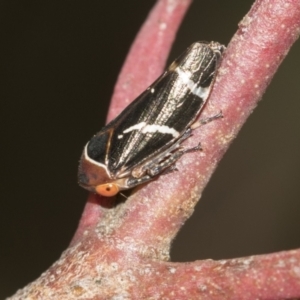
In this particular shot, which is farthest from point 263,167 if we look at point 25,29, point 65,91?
point 25,29

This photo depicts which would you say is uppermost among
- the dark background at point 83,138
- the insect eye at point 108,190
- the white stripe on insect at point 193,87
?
the white stripe on insect at point 193,87

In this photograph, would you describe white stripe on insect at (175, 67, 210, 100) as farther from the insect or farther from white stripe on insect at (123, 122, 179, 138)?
white stripe on insect at (123, 122, 179, 138)

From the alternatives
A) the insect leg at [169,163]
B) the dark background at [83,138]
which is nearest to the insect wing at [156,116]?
the insect leg at [169,163]

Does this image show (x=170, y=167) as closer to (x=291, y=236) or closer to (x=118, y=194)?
(x=118, y=194)

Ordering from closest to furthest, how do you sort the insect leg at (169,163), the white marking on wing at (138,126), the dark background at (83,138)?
the insect leg at (169,163), the white marking on wing at (138,126), the dark background at (83,138)

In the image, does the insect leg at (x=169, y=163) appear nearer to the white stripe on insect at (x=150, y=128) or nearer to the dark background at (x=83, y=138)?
the white stripe on insect at (x=150, y=128)

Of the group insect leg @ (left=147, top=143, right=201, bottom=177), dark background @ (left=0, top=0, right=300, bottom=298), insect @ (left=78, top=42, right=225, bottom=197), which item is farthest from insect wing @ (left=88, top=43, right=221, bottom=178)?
dark background @ (left=0, top=0, right=300, bottom=298)

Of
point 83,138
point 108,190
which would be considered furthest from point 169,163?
point 83,138
